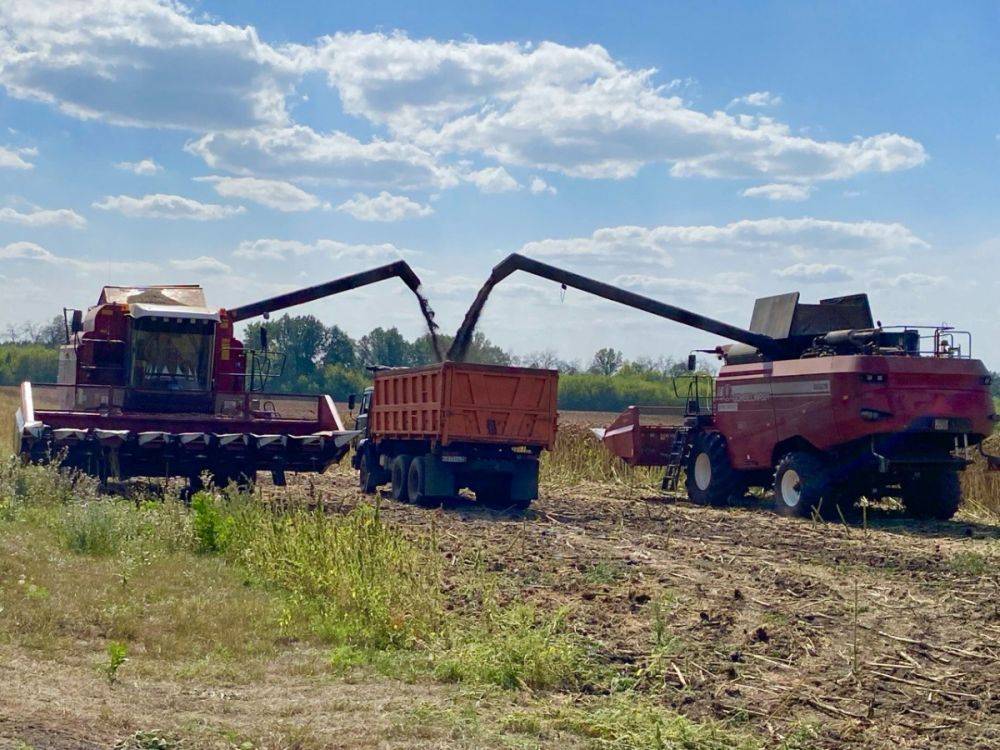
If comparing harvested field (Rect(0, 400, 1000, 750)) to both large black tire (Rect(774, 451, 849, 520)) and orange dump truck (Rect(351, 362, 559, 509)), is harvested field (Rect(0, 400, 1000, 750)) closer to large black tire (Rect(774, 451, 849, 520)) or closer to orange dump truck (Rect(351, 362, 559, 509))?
large black tire (Rect(774, 451, 849, 520))

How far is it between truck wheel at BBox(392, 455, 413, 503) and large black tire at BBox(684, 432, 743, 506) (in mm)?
5074

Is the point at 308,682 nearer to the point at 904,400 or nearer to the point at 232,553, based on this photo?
the point at 232,553

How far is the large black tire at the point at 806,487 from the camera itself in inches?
712

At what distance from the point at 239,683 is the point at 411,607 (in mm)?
1746

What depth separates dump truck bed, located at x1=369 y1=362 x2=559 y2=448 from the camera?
19.1m

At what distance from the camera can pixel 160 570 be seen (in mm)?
11570

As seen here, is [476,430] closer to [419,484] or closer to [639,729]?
[419,484]

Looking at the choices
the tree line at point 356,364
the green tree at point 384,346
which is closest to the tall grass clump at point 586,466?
the tree line at point 356,364

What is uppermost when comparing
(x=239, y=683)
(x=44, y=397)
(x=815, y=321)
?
(x=815, y=321)

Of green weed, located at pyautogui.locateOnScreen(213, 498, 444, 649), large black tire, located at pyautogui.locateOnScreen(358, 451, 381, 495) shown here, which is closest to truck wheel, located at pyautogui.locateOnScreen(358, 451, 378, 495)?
large black tire, located at pyautogui.locateOnScreen(358, 451, 381, 495)

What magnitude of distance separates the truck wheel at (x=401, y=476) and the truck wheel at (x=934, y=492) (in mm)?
8034

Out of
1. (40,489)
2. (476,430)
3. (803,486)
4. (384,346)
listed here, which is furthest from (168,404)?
(384,346)

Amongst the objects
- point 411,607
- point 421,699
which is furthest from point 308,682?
point 411,607

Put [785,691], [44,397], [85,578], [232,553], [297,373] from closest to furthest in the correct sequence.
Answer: [785,691], [85,578], [232,553], [44,397], [297,373]
